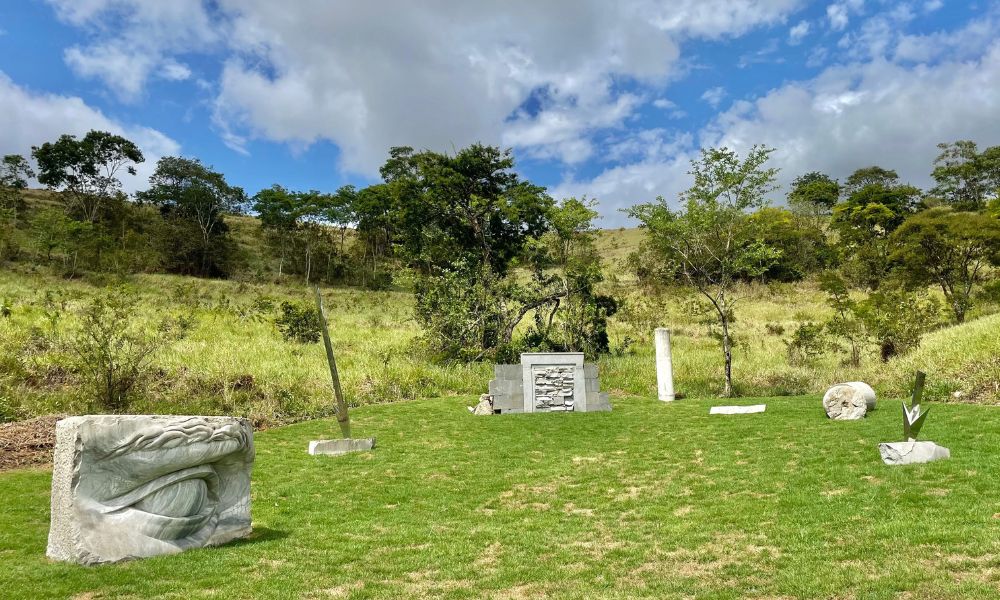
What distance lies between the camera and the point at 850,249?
42.2m

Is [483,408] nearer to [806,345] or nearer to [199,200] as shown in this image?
[806,345]

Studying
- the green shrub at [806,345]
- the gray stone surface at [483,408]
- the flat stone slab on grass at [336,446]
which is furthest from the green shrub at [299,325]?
the green shrub at [806,345]

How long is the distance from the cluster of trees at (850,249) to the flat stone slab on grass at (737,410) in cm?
268

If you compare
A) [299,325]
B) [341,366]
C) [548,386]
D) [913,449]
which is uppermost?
[299,325]

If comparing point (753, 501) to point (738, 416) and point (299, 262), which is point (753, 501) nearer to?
point (738, 416)

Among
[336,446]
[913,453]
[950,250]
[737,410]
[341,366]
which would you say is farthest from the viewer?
[950,250]

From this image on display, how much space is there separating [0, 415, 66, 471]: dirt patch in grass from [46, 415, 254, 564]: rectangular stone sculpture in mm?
5380

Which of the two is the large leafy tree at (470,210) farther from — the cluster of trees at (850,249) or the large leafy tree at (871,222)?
the large leafy tree at (871,222)

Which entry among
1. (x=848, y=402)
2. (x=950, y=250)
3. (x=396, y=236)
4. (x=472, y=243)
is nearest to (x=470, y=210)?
(x=472, y=243)

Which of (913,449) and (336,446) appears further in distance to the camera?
(336,446)

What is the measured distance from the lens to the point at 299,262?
48375 millimetres

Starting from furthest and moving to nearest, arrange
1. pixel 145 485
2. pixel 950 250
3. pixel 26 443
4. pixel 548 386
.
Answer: pixel 950 250
pixel 548 386
pixel 26 443
pixel 145 485

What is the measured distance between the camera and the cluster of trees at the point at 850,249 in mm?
17578

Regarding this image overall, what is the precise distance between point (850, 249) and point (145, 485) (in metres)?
46.5
